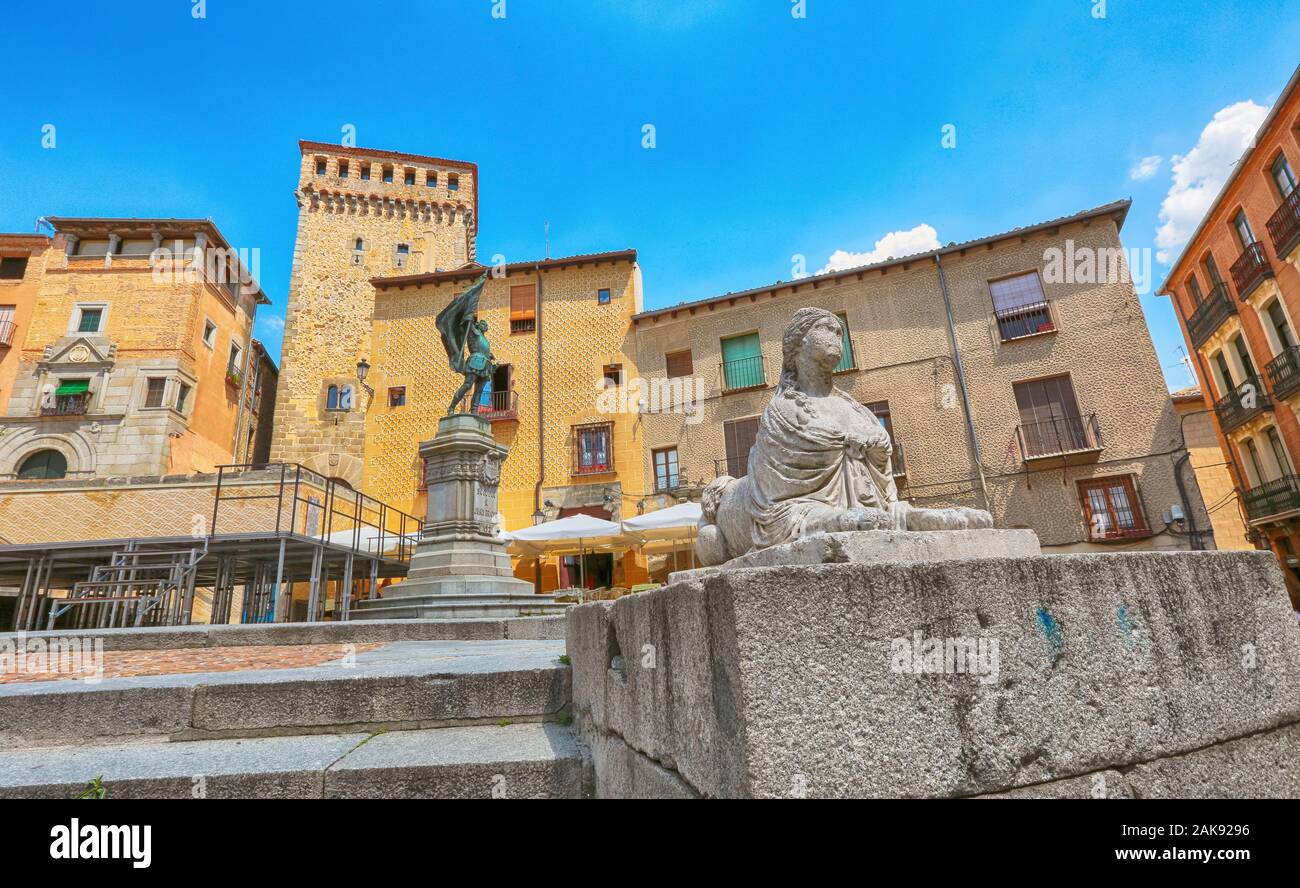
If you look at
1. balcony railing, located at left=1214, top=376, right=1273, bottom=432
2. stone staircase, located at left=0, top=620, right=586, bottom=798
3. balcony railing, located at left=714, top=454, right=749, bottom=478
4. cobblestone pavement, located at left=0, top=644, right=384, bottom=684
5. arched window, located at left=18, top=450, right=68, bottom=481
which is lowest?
stone staircase, located at left=0, top=620, right=586, bottom=798

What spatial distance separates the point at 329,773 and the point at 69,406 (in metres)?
26.8

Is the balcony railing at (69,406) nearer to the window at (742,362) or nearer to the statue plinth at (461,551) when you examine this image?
the statue plinth at (461,551)

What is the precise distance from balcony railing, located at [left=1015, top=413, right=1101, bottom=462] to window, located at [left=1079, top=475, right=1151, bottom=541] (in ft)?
3.03

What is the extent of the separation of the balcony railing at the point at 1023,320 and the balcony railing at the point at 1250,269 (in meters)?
5.19

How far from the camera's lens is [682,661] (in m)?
1.39

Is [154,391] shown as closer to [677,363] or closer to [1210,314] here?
[677,363]

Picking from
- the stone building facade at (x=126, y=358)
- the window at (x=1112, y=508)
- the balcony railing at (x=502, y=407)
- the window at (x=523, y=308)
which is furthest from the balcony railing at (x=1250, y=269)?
the stone building facade at (x=126, y=358)

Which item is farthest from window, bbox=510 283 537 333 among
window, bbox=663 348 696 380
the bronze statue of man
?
the bronze statue of man

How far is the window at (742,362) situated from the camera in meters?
18.6

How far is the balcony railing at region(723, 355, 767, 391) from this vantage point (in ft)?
60.9

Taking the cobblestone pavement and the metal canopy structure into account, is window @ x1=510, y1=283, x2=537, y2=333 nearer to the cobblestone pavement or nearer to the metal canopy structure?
the metal canopy structure

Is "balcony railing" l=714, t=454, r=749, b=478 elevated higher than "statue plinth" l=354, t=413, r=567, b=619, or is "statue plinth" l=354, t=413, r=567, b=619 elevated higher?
"balcony railing" l=714, t=454, r=749, b=478

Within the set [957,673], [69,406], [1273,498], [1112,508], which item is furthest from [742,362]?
[69,406]
